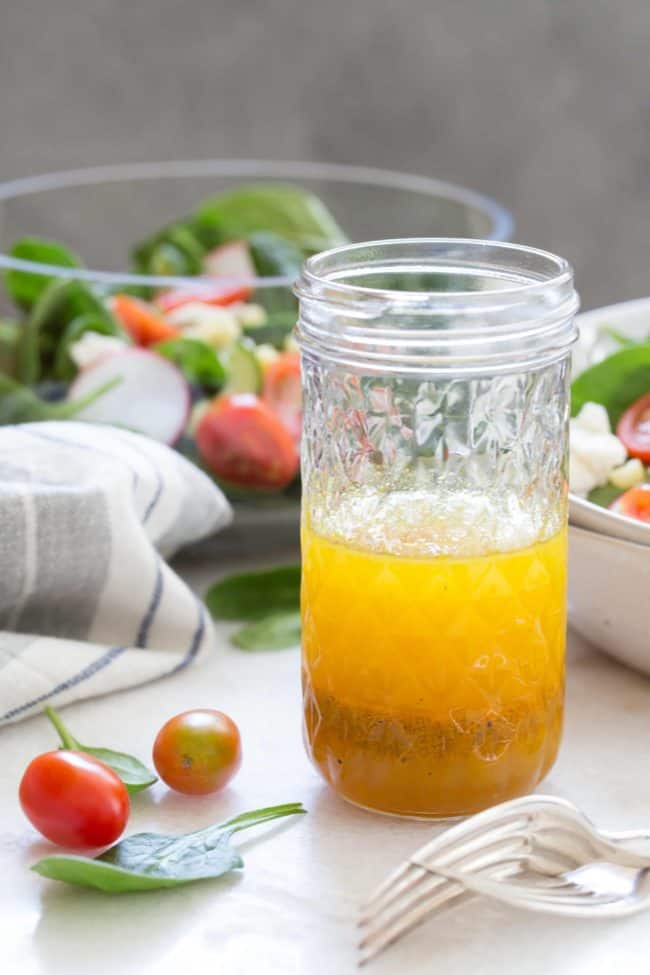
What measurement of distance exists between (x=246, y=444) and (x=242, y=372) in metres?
0.10

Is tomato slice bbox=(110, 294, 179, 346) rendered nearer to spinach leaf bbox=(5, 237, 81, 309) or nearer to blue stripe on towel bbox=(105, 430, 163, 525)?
spinach leaf bbox=(5, 237, 81, 309)

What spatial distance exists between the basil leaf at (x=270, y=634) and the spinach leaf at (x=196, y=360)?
9.7 inches

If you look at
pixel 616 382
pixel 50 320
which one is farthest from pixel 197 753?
pixel 50 320

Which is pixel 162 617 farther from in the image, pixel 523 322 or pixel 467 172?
pixel 467 172

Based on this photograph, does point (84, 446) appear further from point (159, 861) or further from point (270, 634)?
point (159, 861)

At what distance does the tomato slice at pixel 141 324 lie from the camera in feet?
4.61


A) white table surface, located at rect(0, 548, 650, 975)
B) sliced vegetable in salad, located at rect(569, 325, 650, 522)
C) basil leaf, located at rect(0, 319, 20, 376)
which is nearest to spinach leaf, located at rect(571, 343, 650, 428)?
sliced vegetable in salad, located at rect(569, 325, 650, 522)

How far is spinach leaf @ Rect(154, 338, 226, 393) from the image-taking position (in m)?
1.34

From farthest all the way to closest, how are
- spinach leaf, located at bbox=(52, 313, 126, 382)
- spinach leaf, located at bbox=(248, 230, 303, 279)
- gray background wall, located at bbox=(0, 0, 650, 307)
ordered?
gray background wall, located at bbox=(0, 0, 650, 307) < spinach leaf, located at bbox=(248, 230, 303, 279) < spinach leaf, located at bbox=(52, 313, 126, 382)

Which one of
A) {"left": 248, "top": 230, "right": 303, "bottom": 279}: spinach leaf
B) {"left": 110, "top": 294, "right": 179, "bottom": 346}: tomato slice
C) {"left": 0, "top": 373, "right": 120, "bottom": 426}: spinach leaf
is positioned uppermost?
{"left": 248, "top": 230, "right": 303, "bottom": 279}: spinach leaf

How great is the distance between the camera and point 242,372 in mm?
1343

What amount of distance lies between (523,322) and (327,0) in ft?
5.32

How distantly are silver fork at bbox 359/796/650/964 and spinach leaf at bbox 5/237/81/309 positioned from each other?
79cm

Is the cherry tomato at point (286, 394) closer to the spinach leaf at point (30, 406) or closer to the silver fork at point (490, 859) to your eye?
the spinach leaf at point (30, 406)
